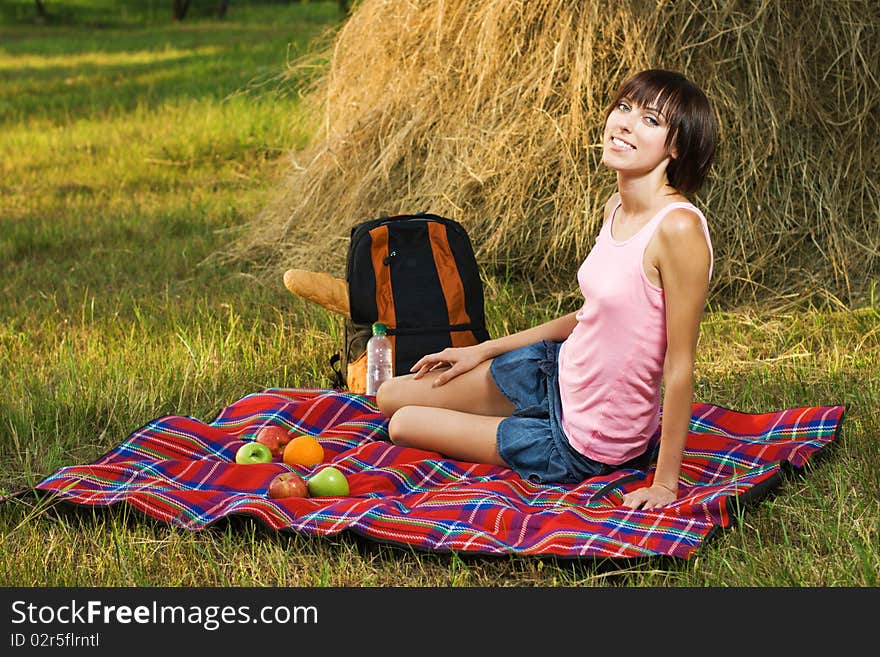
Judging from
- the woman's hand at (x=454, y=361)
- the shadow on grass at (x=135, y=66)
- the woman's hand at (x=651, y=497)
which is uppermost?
the woman's hand at (x=454, y=361)

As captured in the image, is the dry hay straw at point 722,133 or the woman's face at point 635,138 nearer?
the woman's face at point 635,138

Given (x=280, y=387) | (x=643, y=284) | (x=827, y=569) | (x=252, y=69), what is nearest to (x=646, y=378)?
(x=643, y=284)

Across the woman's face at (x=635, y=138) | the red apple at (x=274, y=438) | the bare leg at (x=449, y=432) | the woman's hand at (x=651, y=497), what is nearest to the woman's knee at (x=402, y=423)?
the bare leg at (x=449, y=432)

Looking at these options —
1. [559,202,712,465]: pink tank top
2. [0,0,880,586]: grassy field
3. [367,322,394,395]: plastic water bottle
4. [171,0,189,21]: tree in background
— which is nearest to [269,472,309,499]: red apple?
[0,0,880,586]: grassy field

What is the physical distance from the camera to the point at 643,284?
3137mm

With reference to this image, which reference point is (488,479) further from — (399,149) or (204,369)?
(399,149)

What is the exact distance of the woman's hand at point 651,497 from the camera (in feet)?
10.1

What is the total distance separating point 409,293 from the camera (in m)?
4.44

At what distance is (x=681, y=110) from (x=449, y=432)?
1.22 metres

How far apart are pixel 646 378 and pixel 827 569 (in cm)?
78

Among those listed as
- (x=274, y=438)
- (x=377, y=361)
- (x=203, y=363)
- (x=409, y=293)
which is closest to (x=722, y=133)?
(x=409, y=293)

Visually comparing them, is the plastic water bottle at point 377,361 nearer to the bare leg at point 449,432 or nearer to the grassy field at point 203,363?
the grassy field at point 203,363

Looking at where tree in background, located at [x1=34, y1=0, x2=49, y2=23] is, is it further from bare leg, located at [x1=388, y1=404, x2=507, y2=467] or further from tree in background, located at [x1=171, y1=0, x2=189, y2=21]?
bare leg, located at [x1=388, y1=404, x2=507, y2=467]

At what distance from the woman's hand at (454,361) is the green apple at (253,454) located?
572mm
